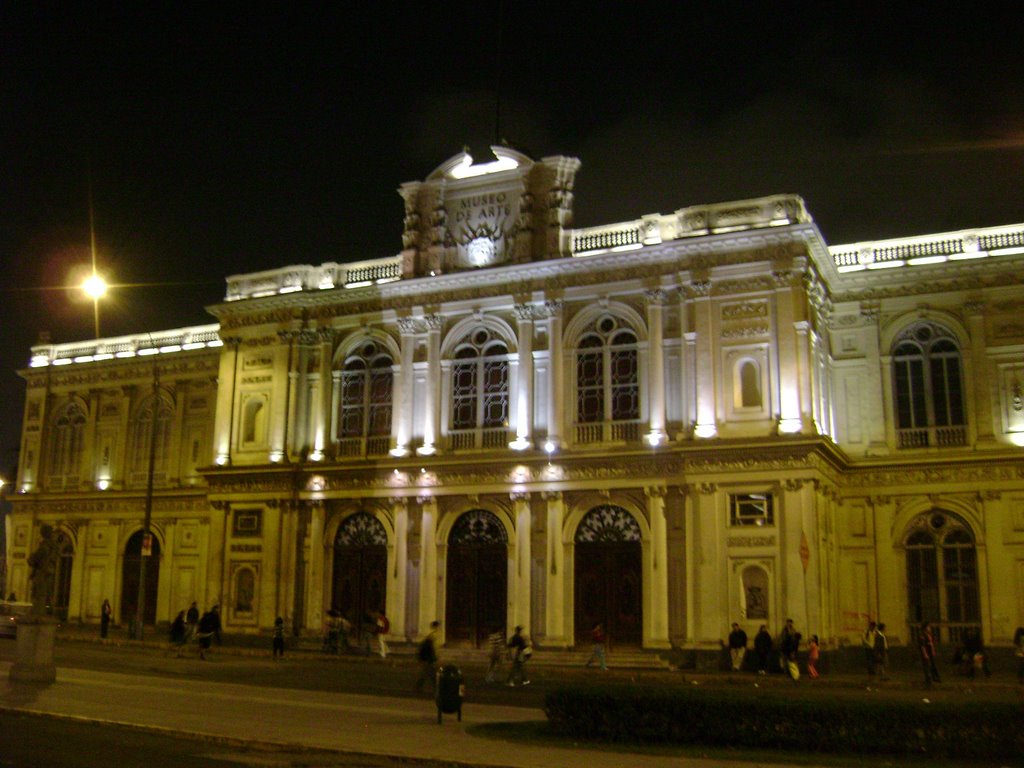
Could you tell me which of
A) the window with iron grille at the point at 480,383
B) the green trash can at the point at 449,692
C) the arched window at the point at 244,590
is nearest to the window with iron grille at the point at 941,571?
the window with iron grille at the point at 480,383

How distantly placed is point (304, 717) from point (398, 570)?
16509 mm

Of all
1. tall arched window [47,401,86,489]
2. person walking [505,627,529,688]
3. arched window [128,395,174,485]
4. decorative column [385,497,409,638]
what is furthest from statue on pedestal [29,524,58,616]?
tall arched window [47,401,86,489]

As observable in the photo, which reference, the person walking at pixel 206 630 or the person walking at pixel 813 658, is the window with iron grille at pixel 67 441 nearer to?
the person walking at pixel 206 630

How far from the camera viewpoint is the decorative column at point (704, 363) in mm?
29969

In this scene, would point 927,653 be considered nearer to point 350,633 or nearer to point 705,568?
point 705,568

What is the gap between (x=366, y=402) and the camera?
118ft

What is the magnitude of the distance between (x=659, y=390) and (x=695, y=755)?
18.1 metres

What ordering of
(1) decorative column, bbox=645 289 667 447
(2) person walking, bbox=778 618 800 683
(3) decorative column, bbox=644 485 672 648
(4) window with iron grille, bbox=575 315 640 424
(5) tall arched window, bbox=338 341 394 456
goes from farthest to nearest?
(5) tall arched window, bbox=338 341 394 456
(4) window with iron grille, bbox=575 315 640 424
(1) decorative column, bbox=645 289 667 447
(3) decorative column, bbox=644 485 672 648
(2) person walking, bbox=778 618 800 683

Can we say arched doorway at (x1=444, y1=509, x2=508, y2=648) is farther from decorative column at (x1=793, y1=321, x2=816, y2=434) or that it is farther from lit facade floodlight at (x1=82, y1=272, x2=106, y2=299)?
lit facade floodlight at (x1=82, y1=272, x2=106, y2=299)

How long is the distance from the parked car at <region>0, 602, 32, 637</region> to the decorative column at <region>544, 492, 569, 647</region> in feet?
57.4

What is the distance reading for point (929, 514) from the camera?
30719mm

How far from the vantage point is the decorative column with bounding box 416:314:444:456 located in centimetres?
3397

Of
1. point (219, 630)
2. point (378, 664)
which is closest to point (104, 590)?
point (219, 630)

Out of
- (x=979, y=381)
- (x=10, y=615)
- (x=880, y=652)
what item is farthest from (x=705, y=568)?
(x=10, y=615)
